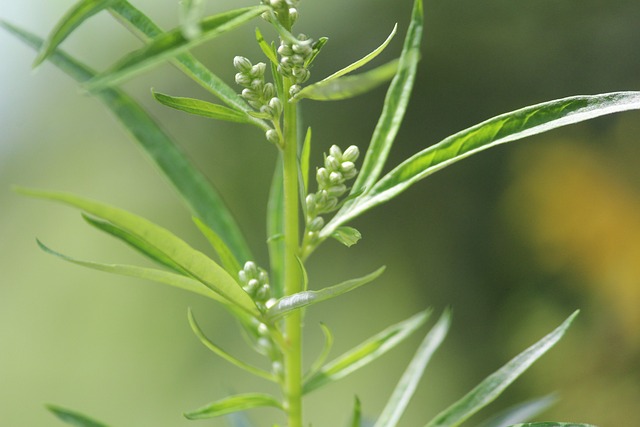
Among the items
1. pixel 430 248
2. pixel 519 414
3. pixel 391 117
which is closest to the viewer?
pixel 391 117

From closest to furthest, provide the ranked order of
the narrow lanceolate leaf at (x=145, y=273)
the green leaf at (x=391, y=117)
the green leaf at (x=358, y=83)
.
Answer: the green leaf at (x=358, y=83)
the narrow lanceolate leaf at (x=145, y=273)
the green leaf at (x=391, y=117)

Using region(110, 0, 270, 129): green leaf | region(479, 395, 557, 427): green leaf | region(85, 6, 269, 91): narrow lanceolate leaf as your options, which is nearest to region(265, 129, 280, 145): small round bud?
region(110, 0, 270, 129): green leaf

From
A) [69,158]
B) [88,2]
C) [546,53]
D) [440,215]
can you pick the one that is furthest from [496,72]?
[88,2]

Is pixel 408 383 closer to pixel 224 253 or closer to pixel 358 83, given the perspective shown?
pixel 224 253

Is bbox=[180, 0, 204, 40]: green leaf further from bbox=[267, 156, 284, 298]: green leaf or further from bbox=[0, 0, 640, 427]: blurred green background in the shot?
bbox=[0, 0, 640, 427]: blurred green background

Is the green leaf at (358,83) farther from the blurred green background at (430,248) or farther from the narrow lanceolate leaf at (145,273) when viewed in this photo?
the blurred green background at (430,248)

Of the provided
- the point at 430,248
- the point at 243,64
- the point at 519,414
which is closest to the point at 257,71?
the point at 243,64

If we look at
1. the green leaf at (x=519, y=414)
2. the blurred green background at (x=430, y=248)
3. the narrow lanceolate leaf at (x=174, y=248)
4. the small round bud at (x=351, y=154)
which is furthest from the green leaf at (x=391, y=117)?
the blurred green background at (x=430, y=248)
